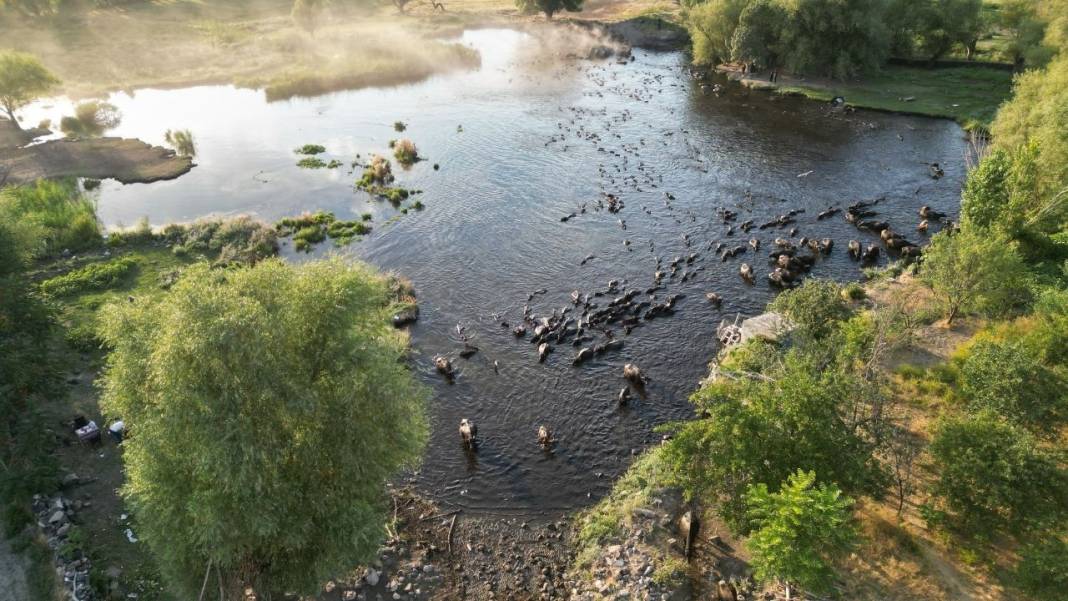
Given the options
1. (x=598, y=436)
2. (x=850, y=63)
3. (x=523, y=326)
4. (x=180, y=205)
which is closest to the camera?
(x=598, y=436)

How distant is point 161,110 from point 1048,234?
390ft

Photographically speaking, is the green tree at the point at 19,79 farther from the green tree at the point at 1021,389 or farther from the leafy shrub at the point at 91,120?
the green tree at the point at 1021,389

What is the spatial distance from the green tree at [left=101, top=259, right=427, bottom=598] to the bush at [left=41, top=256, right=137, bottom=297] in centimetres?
A: 3288

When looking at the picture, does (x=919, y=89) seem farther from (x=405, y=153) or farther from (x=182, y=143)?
(x=182, y=143)

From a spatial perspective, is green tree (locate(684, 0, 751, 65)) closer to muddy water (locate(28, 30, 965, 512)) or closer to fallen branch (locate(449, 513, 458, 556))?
muddy water (locate(28, 30, 965, 512))

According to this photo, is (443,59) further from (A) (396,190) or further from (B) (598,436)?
(B) (598,436)

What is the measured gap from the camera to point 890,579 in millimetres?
25234

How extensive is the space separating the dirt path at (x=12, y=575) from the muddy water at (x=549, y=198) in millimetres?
18629

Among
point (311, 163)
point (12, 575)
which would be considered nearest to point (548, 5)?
point (311, 163)

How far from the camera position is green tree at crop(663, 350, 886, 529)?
79.9 ft

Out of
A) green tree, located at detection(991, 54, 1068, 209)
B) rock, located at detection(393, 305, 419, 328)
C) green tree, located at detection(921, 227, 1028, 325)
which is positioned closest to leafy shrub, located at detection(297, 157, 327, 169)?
rock, located at detection(393, 305, 419, 328)

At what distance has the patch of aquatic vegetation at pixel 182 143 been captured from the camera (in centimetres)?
7919

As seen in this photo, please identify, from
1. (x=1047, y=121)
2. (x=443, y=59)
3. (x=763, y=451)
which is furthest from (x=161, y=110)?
(x=1047, y=121)

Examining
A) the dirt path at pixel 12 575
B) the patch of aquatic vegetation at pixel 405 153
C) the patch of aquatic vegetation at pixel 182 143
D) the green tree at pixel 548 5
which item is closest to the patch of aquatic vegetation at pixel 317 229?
the patch of aquatic vegetation at pixel 405 153
